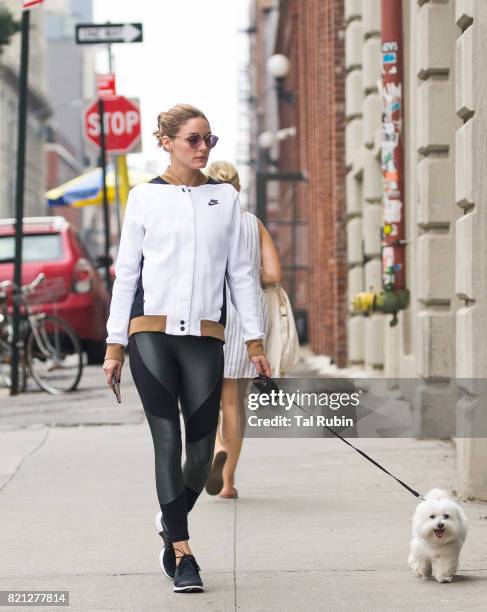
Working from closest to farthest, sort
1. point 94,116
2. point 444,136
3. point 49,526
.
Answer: point 49,526
point 444,136
point 94,116

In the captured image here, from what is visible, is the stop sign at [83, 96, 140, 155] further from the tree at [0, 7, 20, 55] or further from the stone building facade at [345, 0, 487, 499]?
the tree at [0, 7, 20, 55]

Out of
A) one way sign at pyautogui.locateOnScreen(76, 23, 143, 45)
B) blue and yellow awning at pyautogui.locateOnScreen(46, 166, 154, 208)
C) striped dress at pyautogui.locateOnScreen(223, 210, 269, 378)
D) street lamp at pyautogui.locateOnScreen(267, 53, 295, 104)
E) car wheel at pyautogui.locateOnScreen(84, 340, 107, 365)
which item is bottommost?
car wheel at pyautogui.locateOnScreen(84, 340, 107, 365)

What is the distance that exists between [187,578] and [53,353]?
29.7 ft

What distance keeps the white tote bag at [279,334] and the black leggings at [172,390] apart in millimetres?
2548

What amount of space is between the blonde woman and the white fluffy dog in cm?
233

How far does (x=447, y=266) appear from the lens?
34.7 feet

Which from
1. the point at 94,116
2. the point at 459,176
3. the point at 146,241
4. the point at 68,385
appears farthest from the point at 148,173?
the point at 146,241

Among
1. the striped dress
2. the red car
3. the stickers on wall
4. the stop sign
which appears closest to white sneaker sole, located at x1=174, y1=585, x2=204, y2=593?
the striped dress

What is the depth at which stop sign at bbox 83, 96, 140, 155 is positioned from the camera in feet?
64.0

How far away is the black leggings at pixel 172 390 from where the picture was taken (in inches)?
233

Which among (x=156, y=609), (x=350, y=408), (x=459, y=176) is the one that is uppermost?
(x=459, y=176)

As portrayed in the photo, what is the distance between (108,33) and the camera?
17297 mm

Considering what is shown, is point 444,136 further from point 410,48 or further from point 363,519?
point 363,519

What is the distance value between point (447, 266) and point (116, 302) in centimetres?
498
